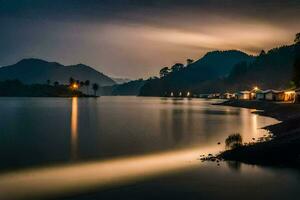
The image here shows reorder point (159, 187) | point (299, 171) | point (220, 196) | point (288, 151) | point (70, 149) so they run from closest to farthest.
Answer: point (220, 196) < point (159, 187) < point (299, 171) < point (288, 151) < point (70, 149)

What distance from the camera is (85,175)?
86.1 ft

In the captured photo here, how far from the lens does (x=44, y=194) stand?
21094mm

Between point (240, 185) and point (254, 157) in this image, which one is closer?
point (240, 185)

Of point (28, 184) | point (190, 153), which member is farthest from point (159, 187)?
point (190, 153)

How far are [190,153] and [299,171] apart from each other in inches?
494

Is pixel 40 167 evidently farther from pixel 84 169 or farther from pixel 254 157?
pixel 254 157

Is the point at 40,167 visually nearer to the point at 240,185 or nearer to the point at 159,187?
the point at 159,187

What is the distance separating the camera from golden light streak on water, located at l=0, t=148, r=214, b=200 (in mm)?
22000

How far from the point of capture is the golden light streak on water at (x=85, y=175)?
22.0 m

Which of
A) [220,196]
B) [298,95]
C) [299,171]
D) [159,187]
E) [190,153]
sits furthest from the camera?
[298,95]

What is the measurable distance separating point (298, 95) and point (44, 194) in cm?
8900

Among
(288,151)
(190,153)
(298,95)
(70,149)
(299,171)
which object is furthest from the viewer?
(298,95)

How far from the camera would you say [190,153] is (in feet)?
119

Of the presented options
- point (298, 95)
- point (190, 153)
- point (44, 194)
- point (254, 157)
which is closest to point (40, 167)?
point (44, 194)
